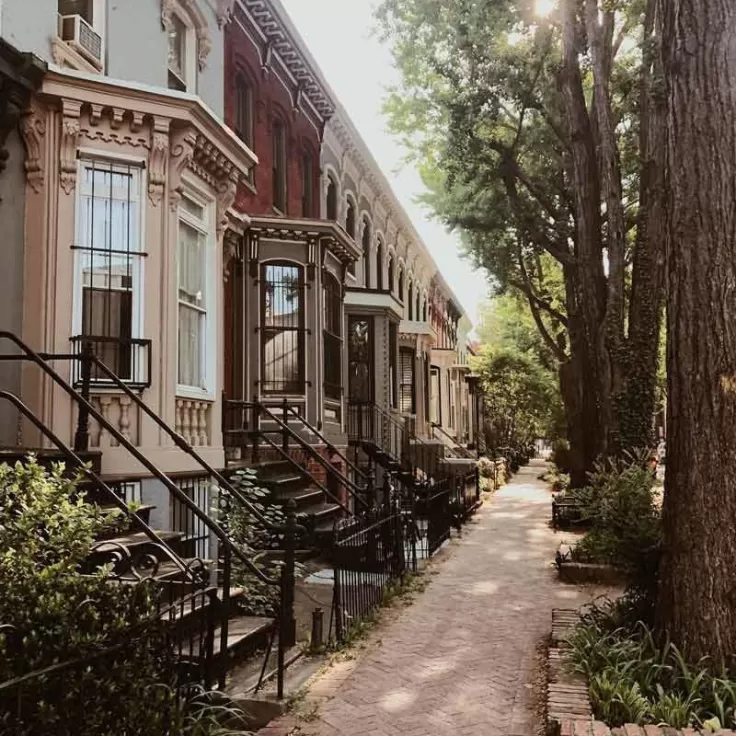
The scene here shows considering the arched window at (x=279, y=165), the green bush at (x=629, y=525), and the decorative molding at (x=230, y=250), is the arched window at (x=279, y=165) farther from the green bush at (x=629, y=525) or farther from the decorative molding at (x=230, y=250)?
the green bush at (x=629, y=525)

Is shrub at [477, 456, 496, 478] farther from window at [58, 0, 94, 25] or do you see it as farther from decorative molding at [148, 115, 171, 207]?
window at [58, 0, 94, 25]

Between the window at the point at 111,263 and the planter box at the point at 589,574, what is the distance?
5.94 meters

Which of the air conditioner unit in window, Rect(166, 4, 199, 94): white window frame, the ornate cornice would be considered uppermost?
the ornate cornice

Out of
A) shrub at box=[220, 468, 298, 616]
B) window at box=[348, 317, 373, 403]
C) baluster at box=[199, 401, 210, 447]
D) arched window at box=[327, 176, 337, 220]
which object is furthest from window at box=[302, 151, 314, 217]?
shrub at box=[220, 468, 298, 616]

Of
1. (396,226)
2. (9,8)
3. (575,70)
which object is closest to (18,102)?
(9,8)

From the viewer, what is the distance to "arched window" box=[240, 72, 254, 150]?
14.8m

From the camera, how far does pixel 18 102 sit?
26.5 feet

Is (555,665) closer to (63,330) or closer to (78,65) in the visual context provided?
(63,330)

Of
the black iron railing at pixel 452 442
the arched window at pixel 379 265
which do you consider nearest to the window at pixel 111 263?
the arched window at pixel 379 265

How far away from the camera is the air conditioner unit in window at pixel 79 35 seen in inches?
357

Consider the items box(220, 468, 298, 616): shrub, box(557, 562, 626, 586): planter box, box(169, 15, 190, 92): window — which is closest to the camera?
box(220, 468, 298, 616): shrub

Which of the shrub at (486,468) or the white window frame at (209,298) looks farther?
the shrub at (486,468)

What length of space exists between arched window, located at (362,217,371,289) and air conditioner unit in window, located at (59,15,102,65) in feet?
50.6

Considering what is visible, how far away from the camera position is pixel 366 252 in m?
24.8
